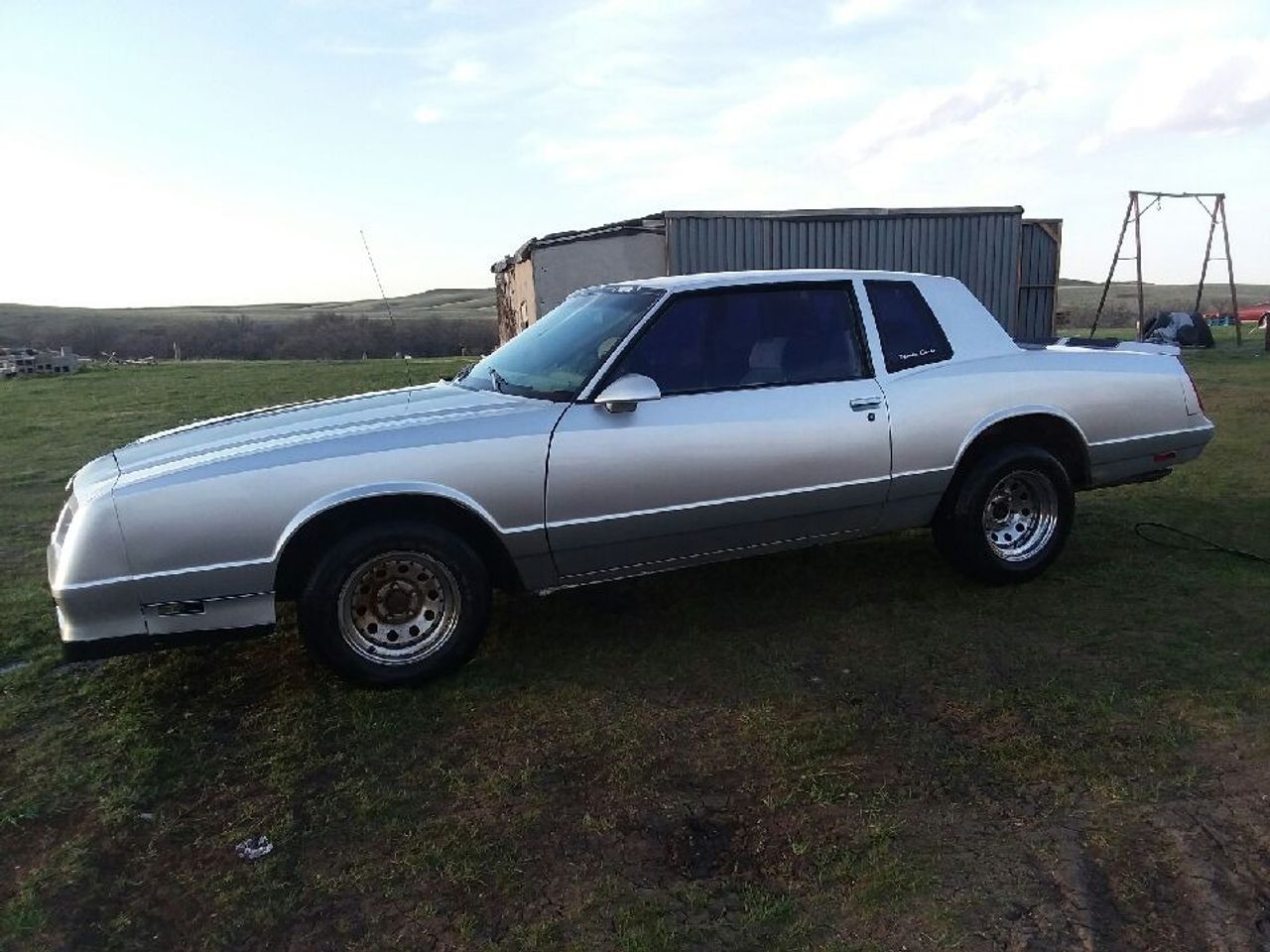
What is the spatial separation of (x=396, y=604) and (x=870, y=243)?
1455cm

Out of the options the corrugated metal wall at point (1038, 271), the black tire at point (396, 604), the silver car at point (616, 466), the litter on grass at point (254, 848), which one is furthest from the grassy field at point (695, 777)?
the corrugated metal wall at point (1038, 271)

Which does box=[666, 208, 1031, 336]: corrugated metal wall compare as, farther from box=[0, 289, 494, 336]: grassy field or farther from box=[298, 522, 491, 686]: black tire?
box=[0, 289, 494, 336]: grassy field

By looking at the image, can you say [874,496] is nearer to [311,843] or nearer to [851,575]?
[851,575]

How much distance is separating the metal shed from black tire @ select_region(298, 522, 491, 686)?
11738mm

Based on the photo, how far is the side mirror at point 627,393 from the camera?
377cm

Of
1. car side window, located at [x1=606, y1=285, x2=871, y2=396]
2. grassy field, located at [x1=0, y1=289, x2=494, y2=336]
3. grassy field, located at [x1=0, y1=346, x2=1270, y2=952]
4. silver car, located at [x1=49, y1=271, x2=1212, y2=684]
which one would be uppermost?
grassy field, located at [x1=0, y1=289, x2=494, y2=336]

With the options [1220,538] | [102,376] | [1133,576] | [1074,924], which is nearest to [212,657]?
[1074,924]

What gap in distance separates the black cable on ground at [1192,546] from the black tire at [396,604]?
4194mm

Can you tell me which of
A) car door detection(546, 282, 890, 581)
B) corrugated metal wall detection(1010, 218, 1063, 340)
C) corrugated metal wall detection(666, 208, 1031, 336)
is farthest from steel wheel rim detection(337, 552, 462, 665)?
Answer: corrugated metal wall detection(1010, 218, 1063, 340)

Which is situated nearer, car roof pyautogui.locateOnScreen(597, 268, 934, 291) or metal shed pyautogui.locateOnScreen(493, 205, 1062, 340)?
car roof pyautogui.locateOnScreen(597, 268, 934, 291)

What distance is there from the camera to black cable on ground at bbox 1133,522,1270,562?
5.20m

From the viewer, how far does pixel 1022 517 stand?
4941mm

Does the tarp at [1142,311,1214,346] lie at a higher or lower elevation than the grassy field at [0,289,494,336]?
lower

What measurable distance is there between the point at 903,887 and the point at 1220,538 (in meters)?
4.30
